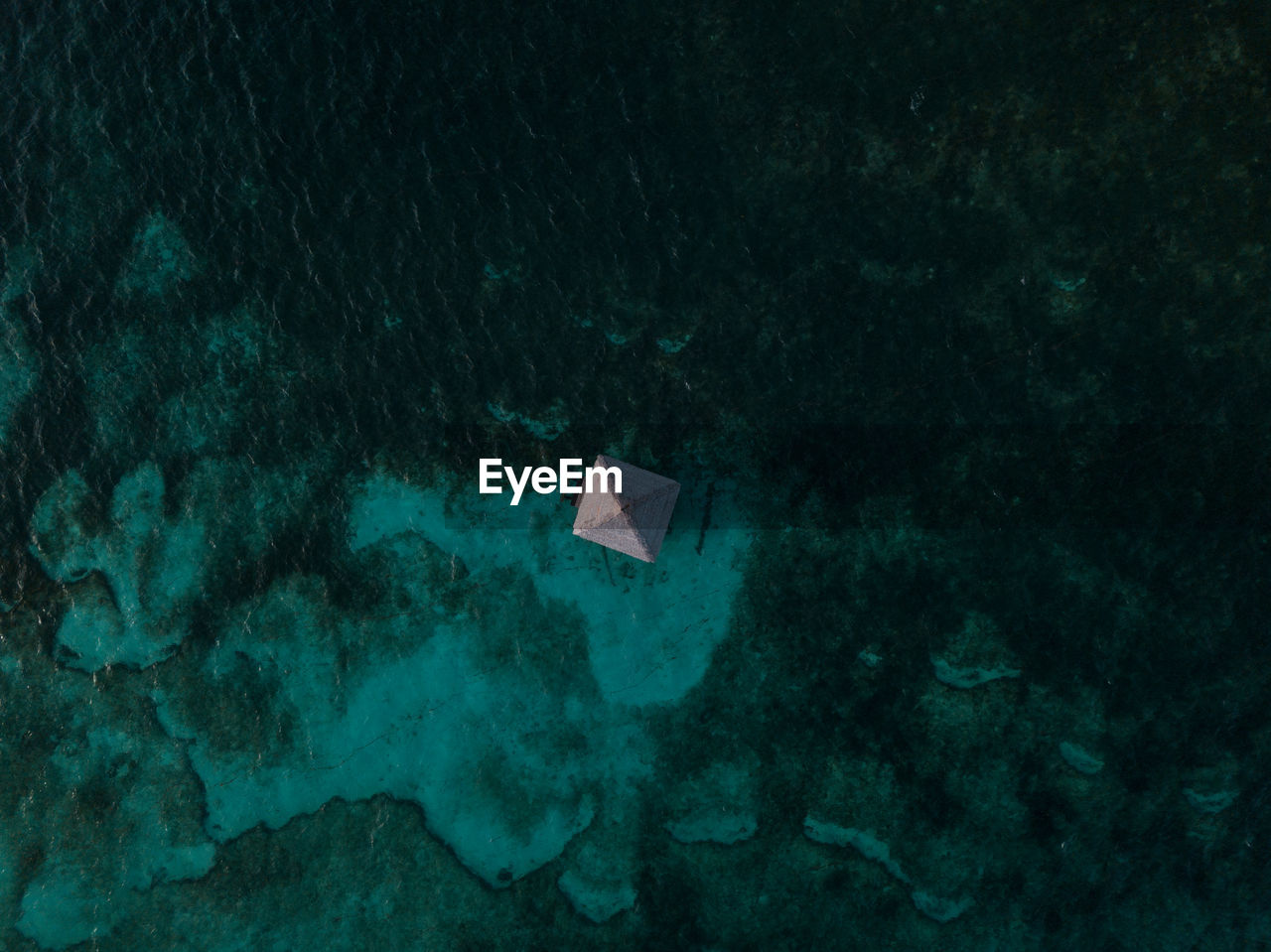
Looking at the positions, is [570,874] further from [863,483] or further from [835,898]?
[863,483]

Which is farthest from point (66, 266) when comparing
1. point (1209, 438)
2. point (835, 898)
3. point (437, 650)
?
point (1209, 438)

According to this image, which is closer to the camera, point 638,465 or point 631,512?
point 631,512

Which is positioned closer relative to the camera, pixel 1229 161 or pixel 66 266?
pixel 1229 161

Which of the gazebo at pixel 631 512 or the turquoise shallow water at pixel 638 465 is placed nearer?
Answer: the gazebo at pixel 631 512

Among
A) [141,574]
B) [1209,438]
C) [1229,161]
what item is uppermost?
[1229,161]
